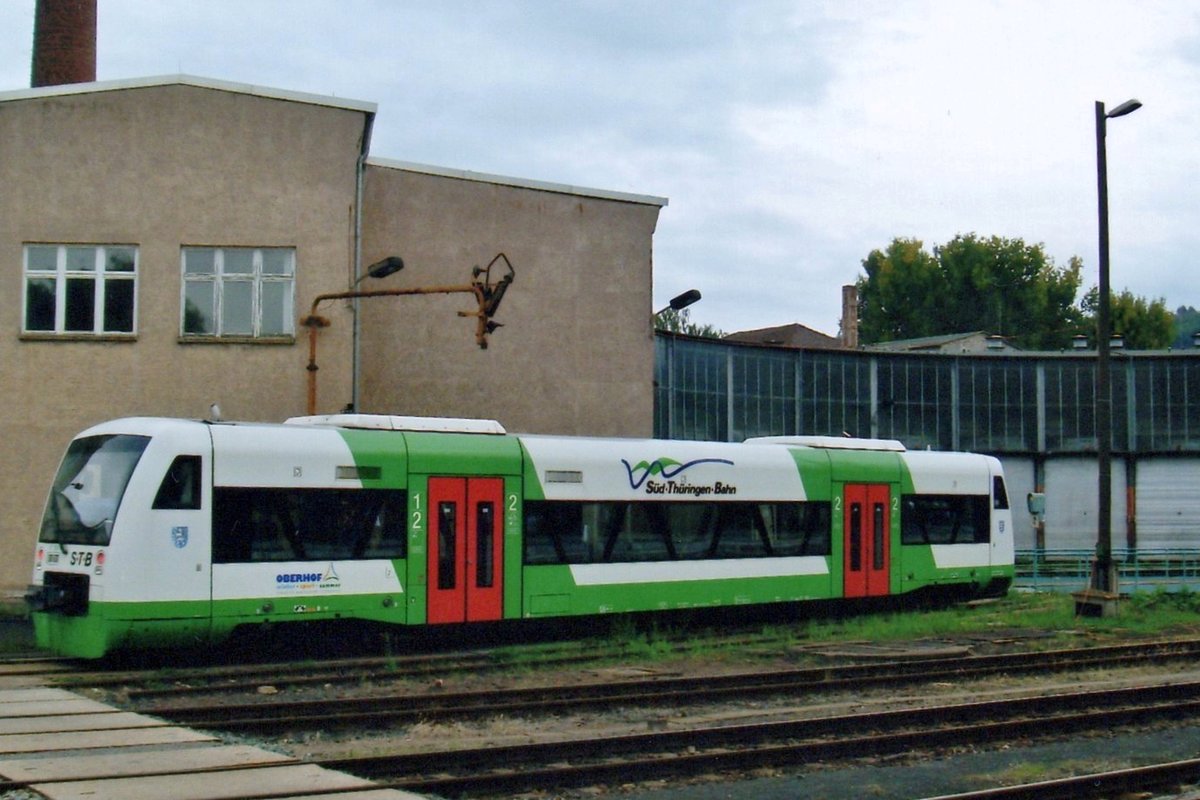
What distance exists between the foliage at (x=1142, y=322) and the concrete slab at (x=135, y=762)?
274 ft

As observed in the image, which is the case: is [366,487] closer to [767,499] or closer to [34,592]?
Answer: [34,592]

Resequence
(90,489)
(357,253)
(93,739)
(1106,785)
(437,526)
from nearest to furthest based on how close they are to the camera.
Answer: (1106,785) → (93,739) → (90,489) → (437,526) → (357,253)

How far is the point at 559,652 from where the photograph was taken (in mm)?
18641

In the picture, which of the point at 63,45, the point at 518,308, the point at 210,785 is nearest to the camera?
the point at 210,785

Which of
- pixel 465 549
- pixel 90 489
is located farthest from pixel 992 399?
pixel 90 489

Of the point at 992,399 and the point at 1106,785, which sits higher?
the point at 992,399

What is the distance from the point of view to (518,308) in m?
27.8

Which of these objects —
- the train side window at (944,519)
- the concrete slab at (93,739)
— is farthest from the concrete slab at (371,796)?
the train side window at (944,519)

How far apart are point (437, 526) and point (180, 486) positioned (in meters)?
3.48

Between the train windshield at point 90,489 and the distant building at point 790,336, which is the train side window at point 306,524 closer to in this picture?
the train windshield at point 90,489

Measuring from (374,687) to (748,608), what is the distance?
8622mm

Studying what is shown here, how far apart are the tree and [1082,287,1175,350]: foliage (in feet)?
9.59

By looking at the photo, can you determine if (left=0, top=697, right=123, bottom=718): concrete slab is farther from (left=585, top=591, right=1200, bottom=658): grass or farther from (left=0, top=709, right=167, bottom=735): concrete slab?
(left=585, top=591, right=1200, bottom=658): grass

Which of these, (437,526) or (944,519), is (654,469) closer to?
(437,526)
